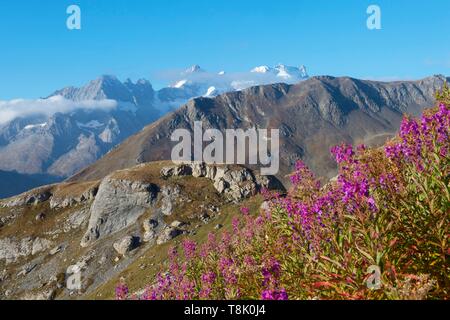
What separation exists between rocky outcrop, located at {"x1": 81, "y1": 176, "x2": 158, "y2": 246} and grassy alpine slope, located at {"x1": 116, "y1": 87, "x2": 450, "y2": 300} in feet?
422

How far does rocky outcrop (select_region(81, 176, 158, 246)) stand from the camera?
136500 mm

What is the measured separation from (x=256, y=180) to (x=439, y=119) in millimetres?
123421

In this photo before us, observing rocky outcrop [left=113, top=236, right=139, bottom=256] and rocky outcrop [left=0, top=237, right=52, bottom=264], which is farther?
rocky outcrop [left=0, top=237, right=52, bottom=264]

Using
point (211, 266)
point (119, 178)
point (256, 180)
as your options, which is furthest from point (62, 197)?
point (211, 266)

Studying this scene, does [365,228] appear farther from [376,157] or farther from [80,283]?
[80,283]

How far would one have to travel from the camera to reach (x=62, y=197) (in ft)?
527

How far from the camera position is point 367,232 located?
286 inches

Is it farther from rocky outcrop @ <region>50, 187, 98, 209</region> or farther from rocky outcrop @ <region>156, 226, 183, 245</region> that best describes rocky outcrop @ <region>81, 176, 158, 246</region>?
rocky outcrop @ <region>156, 226, 183, 245</region>

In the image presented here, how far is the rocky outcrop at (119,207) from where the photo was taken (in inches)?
5374

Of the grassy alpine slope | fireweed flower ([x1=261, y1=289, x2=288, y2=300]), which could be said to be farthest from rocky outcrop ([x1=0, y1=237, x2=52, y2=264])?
fireweed flower ([x1=261, y1=289, x2=288, y2=300])

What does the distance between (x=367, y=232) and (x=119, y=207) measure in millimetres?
138848

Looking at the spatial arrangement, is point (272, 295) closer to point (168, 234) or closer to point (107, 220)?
point (168, 234)

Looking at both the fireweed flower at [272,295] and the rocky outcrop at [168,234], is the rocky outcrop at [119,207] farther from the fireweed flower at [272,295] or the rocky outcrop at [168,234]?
the fireweed flower at [272,295]

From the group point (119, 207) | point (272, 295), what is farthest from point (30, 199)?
point (272, 295)
